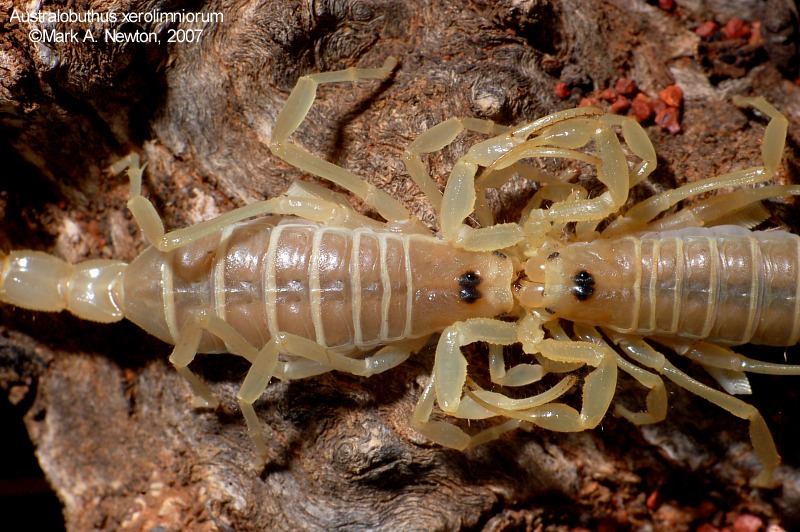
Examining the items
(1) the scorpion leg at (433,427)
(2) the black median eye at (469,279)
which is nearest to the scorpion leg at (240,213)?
(2) the black median eye at (469,279)

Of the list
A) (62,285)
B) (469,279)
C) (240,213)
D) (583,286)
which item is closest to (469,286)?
(469,279)

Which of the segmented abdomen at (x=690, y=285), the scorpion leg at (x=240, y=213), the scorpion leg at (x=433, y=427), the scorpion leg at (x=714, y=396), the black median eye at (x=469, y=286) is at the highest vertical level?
the scorpion leg at (x=240, y=213)

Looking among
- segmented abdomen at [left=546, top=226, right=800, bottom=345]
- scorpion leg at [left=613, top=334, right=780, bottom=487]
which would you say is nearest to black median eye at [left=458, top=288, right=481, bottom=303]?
segmented abdomen at [left=546, top=226, right=800, bottom=345]

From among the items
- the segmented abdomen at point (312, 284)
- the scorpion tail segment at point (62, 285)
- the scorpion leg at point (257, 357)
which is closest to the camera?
the scorpion leg at point (257, 357)

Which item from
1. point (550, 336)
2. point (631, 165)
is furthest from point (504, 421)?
point (631, 165)

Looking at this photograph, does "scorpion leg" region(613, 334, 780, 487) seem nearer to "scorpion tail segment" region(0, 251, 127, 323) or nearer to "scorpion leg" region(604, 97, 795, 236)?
"scorpion leg" region(604, 97, 795, 236)

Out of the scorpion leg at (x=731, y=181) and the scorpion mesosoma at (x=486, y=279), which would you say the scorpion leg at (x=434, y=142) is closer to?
the scorpion mesosoma at (x=486, y=279)

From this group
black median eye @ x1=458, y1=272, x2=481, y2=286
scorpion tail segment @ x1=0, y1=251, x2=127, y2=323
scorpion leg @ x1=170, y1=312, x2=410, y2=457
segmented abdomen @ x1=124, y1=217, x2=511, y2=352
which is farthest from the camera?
scorpion tail segment @ x1=0, y1=251, x2=127, y2=323

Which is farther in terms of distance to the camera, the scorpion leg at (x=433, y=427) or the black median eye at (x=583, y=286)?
the black median eye at (x=583, y=286)
